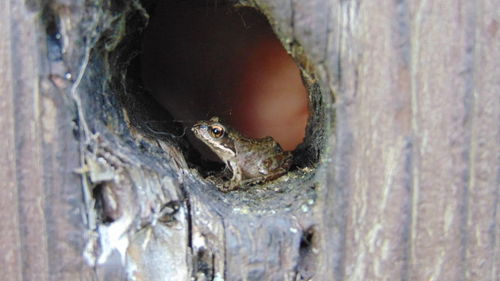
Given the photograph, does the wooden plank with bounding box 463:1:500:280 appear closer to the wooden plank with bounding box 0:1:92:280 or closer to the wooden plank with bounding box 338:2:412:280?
the wooden plank with bounding box 338:2:412:280

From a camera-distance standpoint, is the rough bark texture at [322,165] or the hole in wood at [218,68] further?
the hole in wood at [218,68]

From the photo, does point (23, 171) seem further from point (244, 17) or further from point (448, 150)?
point (244, 17)

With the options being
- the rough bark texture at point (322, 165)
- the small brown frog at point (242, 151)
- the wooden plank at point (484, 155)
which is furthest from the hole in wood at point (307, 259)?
the small brown frog at point (242, 151)

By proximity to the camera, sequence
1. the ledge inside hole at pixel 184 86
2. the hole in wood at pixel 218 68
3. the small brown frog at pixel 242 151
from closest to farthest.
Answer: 1. the ledge inside hole at pixel 184 86
2. the hole in wood at pixel 218 68
3. the small brown frog at pixel 242 151

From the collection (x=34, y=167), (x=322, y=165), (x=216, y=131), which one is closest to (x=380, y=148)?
(x=322, y=165)

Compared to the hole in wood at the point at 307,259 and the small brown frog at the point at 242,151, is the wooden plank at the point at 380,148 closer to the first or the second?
the hole in wood at the point at 307,259

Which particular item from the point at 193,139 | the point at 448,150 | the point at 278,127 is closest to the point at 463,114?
the point at 448,150
